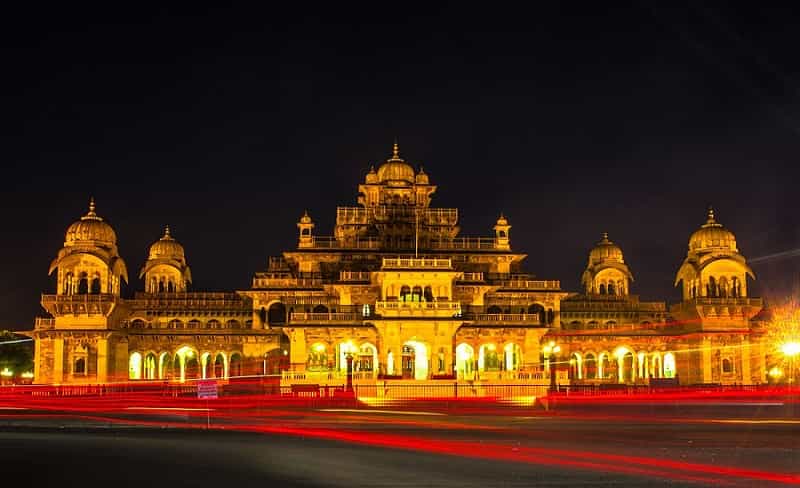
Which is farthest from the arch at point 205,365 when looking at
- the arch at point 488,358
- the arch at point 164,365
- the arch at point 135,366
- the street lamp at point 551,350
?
the street lamp at point 551,350

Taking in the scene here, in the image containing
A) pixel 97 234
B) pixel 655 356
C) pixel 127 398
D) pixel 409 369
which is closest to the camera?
pixel 127 398

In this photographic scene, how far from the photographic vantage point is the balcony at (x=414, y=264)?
69.1 m

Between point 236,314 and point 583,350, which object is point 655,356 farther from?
point 236,314

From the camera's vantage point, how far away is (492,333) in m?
70.8

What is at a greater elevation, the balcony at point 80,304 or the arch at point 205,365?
the balcony at point 80,304

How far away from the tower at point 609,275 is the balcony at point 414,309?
30.8 metres

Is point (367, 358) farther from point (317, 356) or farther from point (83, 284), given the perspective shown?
point (83, 284)

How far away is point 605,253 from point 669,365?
635 inches

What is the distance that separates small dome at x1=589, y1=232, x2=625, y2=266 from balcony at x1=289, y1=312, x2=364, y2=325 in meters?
34.9

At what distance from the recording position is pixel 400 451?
2420 centimetres

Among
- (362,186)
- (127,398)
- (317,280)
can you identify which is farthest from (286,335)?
(127,398)

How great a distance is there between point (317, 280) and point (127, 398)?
2768 centimetres

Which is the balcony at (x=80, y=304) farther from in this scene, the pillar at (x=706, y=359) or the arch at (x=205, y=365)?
the pillar at (x=706, y=359)

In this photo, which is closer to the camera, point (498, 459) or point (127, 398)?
point (498, 459)
